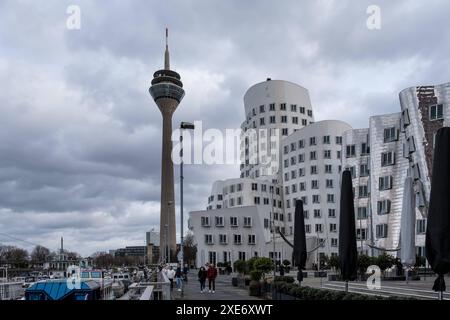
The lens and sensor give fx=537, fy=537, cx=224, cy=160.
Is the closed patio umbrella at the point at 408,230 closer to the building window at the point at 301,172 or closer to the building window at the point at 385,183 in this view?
the building window at the point at 385,183

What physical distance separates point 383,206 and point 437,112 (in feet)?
43.0

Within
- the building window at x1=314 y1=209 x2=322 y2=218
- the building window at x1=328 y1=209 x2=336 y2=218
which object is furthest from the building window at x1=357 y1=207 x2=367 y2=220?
the building window at x1=314 y1=209 x2=322 y2=218

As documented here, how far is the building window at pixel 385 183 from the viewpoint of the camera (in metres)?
55.6

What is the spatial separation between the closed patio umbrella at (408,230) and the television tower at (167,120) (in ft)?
375

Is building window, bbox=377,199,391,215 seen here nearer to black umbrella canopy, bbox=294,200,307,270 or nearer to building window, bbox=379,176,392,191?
building window, bbox=379,176,392,191

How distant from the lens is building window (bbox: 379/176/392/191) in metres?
55.6

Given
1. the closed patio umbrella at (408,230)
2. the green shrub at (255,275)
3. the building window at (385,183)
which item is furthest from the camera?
the building window at (385,183)

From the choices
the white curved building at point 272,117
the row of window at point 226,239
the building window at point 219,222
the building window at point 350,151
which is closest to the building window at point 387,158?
the building window at point 350,151

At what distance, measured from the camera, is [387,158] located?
2228 inches

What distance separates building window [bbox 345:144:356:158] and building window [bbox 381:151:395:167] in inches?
358

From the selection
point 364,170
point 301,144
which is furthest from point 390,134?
point 301,144

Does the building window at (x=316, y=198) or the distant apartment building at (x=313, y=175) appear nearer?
the distant apartment building at (x=313, y=175)

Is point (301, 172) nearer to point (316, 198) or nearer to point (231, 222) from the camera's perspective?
point (316, 198)
